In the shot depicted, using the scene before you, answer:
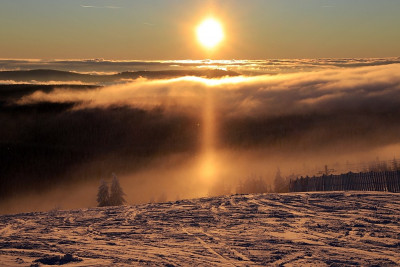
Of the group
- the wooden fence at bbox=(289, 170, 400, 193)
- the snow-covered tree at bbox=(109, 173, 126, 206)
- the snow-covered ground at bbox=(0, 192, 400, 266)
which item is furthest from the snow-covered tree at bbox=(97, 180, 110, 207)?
the snow-covered ground at bbox=(0, 192, 400, 266)

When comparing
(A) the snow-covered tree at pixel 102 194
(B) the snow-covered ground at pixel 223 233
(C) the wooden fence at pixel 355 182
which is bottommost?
(B) the snow-covered ground at pixel 223 233

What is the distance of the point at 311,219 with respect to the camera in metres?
16.6

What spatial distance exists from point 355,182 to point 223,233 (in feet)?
30.4

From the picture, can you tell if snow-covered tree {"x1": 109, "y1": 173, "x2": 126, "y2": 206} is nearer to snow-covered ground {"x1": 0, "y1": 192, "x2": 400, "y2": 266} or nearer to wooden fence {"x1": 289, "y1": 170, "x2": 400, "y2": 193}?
wooden fence {"x1": 289, "y1": 170, "x2": 400, "y2": 193}

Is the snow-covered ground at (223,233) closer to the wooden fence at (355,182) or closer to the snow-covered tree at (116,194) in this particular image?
the wooden fence at (355,182)

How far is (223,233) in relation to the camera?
15.1 meters

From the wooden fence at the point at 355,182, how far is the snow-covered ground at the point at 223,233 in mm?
1375

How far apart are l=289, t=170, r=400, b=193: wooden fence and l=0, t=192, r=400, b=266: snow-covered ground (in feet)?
4.51

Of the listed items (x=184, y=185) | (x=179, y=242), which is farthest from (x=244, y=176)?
(x=179, y=242)

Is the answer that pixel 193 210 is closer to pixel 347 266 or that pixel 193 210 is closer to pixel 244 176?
pixel 347 266

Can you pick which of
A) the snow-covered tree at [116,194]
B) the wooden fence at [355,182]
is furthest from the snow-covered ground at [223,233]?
the snow-covered tree at [116,194]

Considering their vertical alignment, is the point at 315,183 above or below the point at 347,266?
above

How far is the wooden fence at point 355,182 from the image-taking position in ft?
70.6

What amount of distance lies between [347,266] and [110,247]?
220 inches
